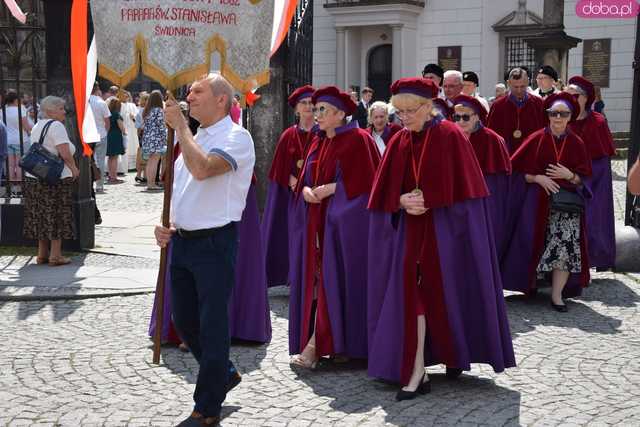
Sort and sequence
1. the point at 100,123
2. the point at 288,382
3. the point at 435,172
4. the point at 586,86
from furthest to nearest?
the point at 100,123 → the point at 586,86 → the point at 288,382 → the point at 435,172

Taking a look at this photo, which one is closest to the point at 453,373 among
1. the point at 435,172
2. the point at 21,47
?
the point at 435,172

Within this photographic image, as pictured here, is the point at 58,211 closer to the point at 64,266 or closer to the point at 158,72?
the point at 64,266

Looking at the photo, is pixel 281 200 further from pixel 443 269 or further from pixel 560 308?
pixel 443 269

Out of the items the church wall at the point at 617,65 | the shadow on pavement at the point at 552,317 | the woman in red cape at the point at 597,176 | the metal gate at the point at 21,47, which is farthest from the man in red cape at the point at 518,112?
the church wall at the point at 617,65

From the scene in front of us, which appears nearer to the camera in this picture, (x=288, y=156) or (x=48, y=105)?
(x=288, y=156)

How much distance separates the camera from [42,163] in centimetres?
901

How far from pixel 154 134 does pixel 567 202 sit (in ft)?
31.6

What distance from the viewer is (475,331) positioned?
17.7 ft

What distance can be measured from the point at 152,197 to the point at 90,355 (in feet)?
30.7

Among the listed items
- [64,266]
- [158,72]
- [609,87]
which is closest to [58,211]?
[64,266]

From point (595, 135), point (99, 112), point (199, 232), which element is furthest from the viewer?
point (99, 112)

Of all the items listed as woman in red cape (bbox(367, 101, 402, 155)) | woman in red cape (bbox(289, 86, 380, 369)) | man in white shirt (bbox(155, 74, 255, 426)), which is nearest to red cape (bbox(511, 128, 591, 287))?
woman in red cape (bbox(367, 101, 402, 155))

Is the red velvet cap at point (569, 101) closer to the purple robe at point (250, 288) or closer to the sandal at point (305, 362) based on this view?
the purple robe at point (250, 288)

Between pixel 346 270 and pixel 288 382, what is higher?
pixel 346 270
